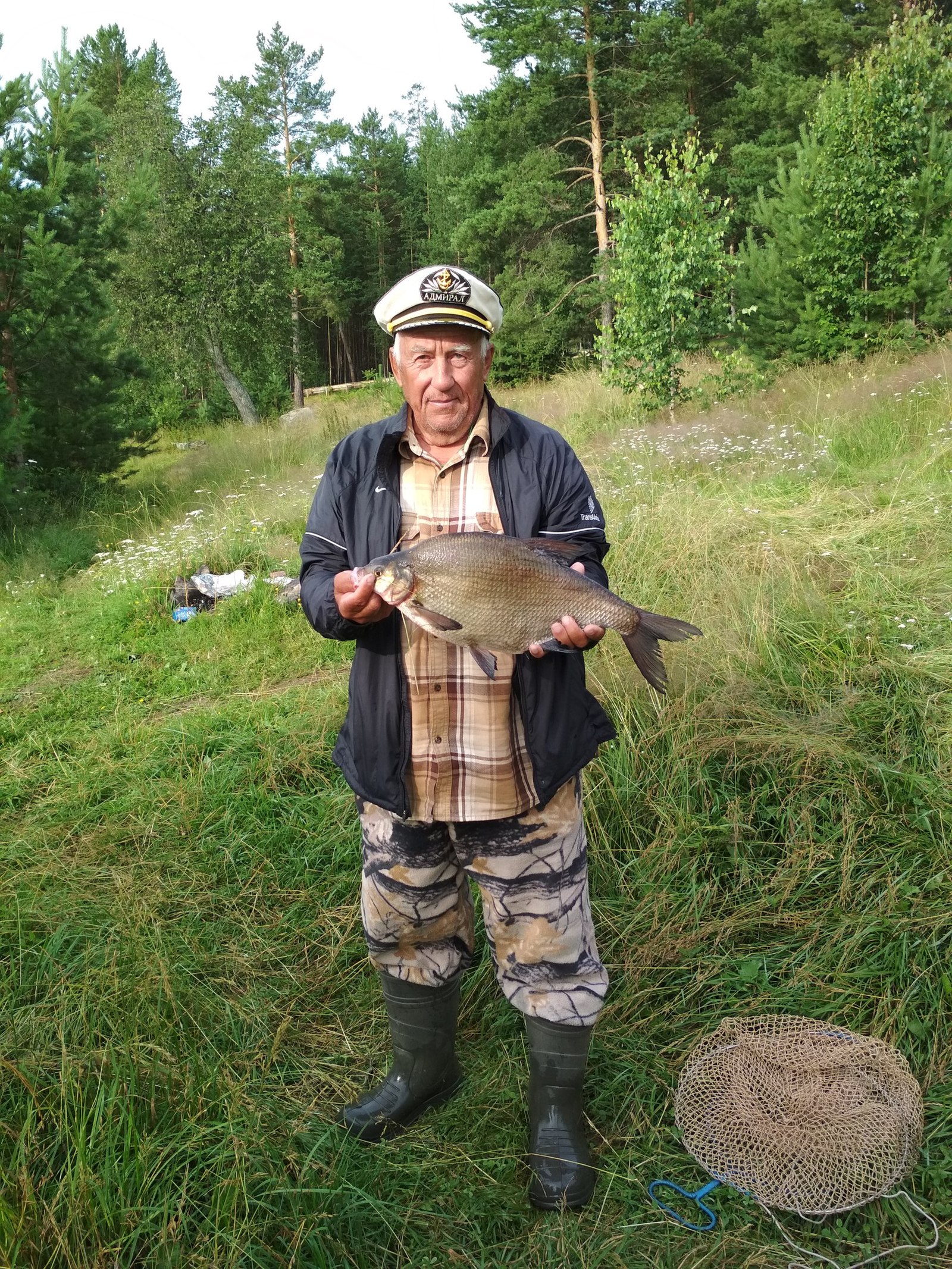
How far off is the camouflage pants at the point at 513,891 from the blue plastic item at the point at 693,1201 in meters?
0.50

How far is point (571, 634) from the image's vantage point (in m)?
2.02

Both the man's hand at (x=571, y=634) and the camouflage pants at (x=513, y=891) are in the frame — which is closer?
the man's hand at (x=571, y=634)

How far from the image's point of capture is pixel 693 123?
19.7m

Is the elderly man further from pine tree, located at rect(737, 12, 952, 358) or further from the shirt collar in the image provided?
pine tree, located at rect(737, 12, 952, 358)

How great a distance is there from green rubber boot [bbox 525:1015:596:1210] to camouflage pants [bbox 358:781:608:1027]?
8cm

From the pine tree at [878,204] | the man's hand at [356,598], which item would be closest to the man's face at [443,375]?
the man's hand at [356,598]

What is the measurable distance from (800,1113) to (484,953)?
1.17 meters

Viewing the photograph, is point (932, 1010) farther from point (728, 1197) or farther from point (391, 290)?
point (391, 290)

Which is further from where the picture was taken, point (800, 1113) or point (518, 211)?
point (518, 211)

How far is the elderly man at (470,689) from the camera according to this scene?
209 cm

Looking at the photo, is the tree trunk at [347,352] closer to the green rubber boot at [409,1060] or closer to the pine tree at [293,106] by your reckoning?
the pine tree at [293,106]

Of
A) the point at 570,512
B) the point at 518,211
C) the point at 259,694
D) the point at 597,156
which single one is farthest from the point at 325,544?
the point at 597,156

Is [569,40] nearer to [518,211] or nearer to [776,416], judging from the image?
[518,211]

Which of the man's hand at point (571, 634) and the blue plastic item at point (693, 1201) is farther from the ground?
the man's hand at point (571, 634)
